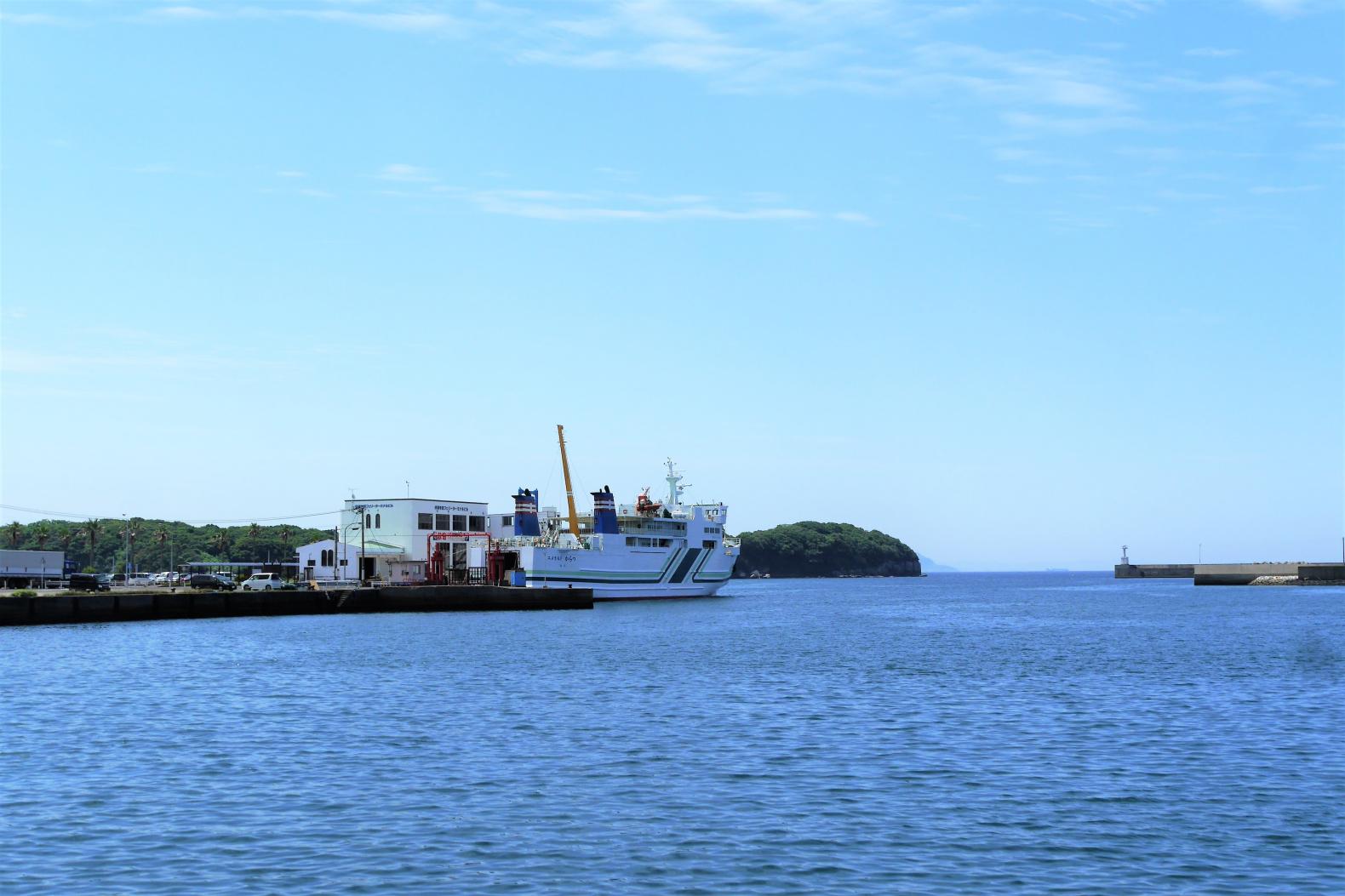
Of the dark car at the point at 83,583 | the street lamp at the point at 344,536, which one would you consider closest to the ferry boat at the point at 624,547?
the street lamp at the point at 344,536

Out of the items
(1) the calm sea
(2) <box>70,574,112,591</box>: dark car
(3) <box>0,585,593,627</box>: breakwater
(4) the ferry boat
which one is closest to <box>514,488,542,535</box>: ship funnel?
(4) the ferry boat

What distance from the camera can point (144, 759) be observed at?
988 inches

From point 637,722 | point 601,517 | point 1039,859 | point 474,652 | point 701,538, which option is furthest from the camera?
point 701,538

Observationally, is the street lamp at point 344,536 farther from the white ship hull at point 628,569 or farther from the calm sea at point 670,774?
the calm sea at point 670,774

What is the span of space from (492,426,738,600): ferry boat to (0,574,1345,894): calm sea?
53516 mm

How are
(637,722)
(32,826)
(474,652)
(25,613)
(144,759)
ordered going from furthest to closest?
1. (25,613)
2. (474,652)
3. (637,722)
4. (144,759)
5. (32,826)

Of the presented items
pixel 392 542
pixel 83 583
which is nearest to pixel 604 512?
pixel 392 542

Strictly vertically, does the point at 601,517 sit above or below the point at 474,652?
above

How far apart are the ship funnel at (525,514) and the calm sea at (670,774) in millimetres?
56296

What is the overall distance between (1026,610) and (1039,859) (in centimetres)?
9751

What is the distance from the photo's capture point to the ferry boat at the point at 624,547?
105 meters

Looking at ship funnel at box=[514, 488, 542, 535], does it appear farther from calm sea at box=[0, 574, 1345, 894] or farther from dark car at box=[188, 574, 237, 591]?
calm sea at box=[0, 574, 1345, 894]

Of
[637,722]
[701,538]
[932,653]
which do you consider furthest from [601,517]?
[637,722]

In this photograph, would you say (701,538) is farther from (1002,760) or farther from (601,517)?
(1002,760)
